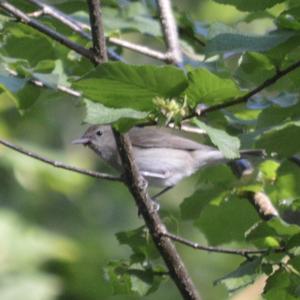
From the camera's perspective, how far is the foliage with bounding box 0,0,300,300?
194 centimetres

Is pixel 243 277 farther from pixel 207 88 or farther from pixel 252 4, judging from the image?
pixel 252 4

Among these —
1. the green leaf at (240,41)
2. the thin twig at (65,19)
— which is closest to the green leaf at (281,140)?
the green leaf at (240,41)

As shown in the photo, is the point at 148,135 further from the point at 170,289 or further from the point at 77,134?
the point at 77,134

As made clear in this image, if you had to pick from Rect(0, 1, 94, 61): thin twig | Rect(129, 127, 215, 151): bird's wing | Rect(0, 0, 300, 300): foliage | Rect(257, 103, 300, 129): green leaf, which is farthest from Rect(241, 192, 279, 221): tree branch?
Rect(129, 127, 215, 151): bird's wing

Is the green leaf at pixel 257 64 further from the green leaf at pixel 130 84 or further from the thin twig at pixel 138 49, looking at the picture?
the thin twig at pixel 138 49

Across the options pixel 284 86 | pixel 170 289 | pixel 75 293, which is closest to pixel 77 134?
pixel 170 289

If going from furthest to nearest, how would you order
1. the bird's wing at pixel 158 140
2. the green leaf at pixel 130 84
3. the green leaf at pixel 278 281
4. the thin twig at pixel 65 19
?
the bird's wing at pixel 158 140
the thin twig at pixel 65 19
the green leaf at pixel 278 281
the green leaf at pixel 130 84

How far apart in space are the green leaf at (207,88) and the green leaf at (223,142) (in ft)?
0.17

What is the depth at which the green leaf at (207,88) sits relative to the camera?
1922 millimetres

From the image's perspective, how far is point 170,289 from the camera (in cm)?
446

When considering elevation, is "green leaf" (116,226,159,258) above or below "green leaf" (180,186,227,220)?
below

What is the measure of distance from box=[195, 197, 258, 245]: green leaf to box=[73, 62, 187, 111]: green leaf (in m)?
0.93

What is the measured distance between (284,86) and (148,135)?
2.32m

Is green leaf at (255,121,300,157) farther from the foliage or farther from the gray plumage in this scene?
the gray plumage
